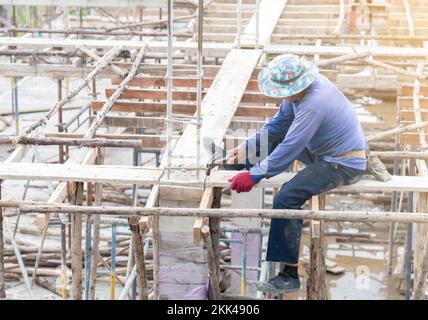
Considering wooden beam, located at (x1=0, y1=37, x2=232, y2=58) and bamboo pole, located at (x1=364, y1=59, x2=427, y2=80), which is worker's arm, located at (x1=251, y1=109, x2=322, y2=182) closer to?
bamboo pole, located at (x1=364, y1=59, x2=427, y2=80)

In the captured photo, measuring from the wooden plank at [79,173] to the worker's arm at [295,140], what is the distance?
1.21 m

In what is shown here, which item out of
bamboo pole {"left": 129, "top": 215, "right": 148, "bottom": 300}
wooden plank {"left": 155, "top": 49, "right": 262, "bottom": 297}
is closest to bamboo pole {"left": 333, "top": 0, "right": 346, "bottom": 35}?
wooden plank {"left": 155, "top": 49, "right": 262, "bottom": 297}

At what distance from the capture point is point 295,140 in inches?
328

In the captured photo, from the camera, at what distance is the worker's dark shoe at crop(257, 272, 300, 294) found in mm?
8812

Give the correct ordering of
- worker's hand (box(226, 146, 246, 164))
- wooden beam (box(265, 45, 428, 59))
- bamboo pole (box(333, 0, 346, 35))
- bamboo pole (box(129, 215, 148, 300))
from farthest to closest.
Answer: bamboo pole (box(333, 0, 346, 35))
wooden beam (box(265, 45, 428, 59))
worker's hand (box(226, 146, 246, 164))
bamboo pole (box(129, 215, 148, 300))

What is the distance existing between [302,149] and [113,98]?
3751 mm

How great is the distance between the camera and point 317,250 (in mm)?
8758

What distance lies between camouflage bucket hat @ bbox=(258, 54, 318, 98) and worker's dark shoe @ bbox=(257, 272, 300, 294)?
177cm

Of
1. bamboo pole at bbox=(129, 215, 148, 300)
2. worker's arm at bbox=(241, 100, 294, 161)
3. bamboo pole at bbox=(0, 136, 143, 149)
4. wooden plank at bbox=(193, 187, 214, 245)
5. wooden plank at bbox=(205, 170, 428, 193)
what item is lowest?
bamboo pole at bbox=(129, 215, 148, 300)

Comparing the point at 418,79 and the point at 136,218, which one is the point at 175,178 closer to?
the point at 136,218

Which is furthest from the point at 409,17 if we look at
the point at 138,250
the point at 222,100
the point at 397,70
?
the point at 138,250
